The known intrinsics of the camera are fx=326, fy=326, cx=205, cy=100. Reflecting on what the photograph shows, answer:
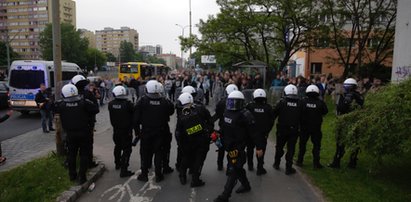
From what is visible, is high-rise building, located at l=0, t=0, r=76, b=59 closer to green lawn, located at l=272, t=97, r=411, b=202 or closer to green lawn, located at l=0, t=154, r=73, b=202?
green lawn, located at l=0, t=154, r=73, b=202

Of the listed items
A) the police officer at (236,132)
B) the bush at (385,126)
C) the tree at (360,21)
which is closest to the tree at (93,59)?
the tree at (360,21)

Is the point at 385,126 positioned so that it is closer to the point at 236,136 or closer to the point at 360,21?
the point at 236,136

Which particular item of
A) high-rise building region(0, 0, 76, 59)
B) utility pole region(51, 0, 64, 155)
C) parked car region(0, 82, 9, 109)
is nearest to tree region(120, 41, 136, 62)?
high-rise building region(0, 0, 76, 59)

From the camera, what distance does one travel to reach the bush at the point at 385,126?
16.1 ft

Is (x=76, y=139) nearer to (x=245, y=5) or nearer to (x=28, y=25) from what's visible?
(x=245, y=5)

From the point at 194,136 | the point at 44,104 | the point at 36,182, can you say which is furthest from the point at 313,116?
the point at 44,104

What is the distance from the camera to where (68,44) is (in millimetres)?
66438

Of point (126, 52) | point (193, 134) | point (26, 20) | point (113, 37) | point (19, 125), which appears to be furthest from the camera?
point (113, 37)

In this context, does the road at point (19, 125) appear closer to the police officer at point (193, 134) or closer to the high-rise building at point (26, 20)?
the police officer at point (193, 134)

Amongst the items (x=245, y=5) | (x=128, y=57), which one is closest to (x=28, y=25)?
(x=128, y=57)

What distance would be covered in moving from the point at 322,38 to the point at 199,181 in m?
17.1

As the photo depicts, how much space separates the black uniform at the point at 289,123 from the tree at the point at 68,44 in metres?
64.9

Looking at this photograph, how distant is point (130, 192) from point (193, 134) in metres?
1.53

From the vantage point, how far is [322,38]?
20.5m
